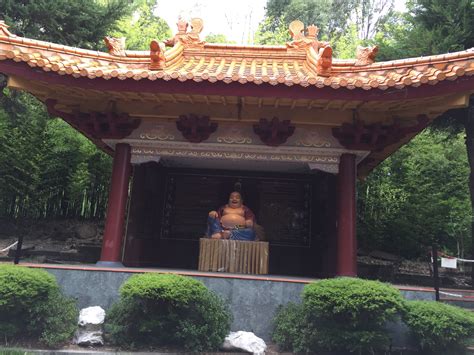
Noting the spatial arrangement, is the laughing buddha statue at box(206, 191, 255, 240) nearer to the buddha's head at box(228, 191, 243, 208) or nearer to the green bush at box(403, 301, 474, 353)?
the buddha's head at box(228, 191, 243, 208)

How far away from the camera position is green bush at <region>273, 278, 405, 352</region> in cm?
518

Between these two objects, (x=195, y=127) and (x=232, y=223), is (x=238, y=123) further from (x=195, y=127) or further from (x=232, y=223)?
(x=232, y=223)

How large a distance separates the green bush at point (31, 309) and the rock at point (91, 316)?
0.14m

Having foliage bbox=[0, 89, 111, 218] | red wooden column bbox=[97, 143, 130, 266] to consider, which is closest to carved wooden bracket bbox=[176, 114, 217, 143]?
red wooden column bbox=[97, 143, 130, 266]

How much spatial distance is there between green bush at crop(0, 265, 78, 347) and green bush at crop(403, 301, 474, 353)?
14.0 feet

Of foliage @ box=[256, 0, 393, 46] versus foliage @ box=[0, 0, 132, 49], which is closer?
foliage @ box=[0, 0, 132, 49]

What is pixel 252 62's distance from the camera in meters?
9.09

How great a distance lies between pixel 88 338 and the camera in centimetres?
544

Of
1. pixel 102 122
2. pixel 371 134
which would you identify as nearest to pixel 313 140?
pixel 371 134

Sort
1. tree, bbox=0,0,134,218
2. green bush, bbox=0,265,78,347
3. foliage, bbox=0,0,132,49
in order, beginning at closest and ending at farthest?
green bush, bbox=0,265,78,347, foliage, bbox=0,0,132,49, tree, bbox=0,0,134,218

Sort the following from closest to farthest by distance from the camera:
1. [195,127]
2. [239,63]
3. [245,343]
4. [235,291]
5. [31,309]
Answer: [31,309], [245,343], [235,291], [195,127], [239,63]

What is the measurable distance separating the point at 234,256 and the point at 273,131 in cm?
214

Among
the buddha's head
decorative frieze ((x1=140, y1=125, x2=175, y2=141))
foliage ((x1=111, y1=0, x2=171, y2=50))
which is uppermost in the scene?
foliage ((x1=111, y1=0, x2=171, y2=50))

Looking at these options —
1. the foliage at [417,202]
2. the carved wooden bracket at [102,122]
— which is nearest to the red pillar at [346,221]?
the carved wooden bracket at [102,122]
